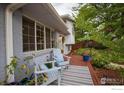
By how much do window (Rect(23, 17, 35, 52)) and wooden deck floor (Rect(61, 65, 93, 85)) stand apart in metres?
1.04

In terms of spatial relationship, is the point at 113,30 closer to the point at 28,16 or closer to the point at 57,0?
the point at 57,0

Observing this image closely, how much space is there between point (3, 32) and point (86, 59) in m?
1.82

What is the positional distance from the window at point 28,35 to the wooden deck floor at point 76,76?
1042 millimetres

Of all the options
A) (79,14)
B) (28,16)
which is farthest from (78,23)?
(28,16)

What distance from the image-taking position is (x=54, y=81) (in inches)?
129

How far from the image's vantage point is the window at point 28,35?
354cm

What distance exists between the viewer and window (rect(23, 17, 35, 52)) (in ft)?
11.6

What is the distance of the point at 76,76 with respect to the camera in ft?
12.9

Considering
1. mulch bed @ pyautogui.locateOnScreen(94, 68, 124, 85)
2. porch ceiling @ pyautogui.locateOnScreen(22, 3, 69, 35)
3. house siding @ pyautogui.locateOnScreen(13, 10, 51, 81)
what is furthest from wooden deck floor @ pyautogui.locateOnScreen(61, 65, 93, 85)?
porch ceiling @ pyautogui.locateOnScreen(22, 3, 69, 35)

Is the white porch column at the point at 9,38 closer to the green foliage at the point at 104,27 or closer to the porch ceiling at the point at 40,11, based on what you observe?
the porch ceiling at the point at 40,11

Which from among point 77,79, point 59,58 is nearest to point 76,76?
→ point 77,79

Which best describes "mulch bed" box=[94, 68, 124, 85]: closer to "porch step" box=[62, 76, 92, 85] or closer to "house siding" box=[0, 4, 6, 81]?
"porch step" box=[62, 76, 92, 85]

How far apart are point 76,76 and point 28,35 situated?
1.50m

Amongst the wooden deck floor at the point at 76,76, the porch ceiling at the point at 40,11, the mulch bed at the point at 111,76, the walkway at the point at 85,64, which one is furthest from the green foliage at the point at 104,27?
the wooden deck floor at the point at 76,76
